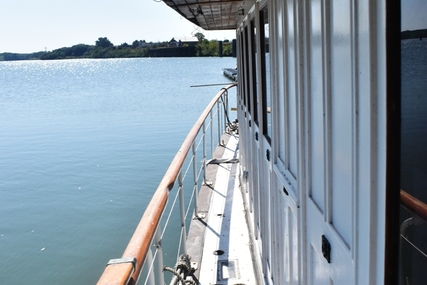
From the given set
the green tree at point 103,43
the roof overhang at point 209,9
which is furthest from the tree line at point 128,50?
the roof overhang at point 209,9

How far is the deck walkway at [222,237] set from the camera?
277 cm

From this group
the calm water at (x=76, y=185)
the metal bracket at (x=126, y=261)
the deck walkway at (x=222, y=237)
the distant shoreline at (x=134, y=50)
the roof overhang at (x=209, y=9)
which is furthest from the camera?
the distant shoreline at (x=134, y=50)

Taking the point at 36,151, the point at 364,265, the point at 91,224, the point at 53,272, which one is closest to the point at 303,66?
the point at 364,265

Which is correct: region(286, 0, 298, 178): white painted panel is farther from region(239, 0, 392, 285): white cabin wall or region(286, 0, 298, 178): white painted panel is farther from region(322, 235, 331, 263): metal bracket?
region(322, 235, 331, 263): metal bracket

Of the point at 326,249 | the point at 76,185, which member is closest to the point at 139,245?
the point at 326,249

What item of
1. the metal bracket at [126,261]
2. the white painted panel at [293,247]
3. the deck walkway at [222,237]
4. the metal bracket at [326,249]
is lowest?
the deck walkway at [222,237]

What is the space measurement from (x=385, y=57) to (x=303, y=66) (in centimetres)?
66

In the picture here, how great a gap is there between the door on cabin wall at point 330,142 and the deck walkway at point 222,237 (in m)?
1.39

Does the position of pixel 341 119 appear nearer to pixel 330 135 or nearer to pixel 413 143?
pixel 330 135

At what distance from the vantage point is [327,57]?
113 centimetres

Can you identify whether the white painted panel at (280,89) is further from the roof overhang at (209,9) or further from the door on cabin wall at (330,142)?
the roof overhang at (209,9)

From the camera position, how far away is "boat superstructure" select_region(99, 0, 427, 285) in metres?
0.79

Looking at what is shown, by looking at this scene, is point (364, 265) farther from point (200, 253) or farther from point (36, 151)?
point (36, 151)

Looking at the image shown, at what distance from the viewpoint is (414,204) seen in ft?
2.57
